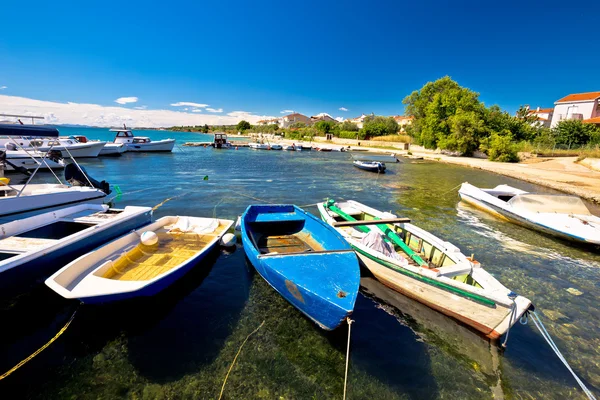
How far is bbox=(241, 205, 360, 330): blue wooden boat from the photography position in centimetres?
488

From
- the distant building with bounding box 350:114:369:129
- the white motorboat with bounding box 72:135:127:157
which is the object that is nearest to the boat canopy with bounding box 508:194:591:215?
the white motorboat with bounding box 72:135:127:157

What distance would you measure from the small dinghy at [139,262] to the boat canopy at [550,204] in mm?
12967

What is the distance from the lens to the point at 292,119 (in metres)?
135

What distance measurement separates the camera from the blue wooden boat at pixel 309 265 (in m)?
4.88

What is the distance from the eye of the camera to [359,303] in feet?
22.5

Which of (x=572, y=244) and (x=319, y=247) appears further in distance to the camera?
(x=572, y=244)

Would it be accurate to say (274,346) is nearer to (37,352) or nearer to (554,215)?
(37,352)

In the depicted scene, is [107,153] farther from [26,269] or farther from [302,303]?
[302,303]

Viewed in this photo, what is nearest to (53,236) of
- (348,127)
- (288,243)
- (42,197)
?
(42,197)

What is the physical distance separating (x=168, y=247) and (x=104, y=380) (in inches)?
148

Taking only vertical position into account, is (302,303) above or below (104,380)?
above

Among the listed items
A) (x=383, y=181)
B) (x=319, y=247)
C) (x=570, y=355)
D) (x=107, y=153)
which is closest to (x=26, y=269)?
(x=319, y=247)

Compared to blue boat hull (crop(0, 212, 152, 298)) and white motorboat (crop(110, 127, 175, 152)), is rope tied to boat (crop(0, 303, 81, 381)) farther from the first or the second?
white motorboat (crop(110, 127, 175, 152))

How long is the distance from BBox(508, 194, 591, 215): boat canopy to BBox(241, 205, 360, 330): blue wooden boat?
33.6 ft
